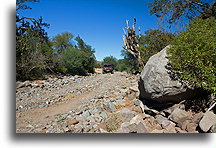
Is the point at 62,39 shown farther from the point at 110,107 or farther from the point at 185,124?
the point at 185,124

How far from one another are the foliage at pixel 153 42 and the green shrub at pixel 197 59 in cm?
243

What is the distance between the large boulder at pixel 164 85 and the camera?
2.35 m

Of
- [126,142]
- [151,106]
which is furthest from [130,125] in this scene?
[151,106]

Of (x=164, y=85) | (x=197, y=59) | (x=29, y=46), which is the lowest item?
(x=164, y=85)

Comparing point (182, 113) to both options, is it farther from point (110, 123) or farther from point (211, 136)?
point (110, 123)

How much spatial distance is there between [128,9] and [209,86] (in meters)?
2.24

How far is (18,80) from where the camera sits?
2676mm

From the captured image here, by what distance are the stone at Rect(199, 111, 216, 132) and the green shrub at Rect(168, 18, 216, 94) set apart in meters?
0.40

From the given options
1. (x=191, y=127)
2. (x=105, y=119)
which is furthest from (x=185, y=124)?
(x=105, y=119)

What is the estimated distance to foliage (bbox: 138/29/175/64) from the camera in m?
4.87

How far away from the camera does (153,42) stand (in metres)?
5.42

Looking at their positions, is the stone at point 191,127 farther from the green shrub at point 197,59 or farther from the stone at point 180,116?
the green shrub at point 197,59

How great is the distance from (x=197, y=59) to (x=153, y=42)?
350 centimetres

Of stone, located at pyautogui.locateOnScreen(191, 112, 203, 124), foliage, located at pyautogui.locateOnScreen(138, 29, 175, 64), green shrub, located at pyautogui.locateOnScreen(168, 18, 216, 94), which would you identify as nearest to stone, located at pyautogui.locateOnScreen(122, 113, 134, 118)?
stone, located at pyautogui.locateOnScreen(191, 112, 203, 124)
